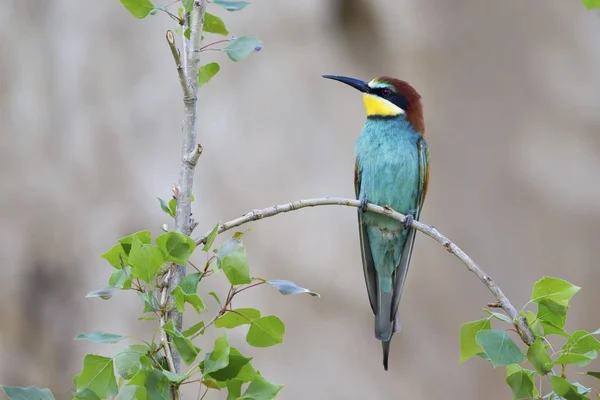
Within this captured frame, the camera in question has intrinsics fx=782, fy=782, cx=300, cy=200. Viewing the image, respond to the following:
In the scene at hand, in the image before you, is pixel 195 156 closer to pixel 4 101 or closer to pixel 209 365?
pixel 209 365

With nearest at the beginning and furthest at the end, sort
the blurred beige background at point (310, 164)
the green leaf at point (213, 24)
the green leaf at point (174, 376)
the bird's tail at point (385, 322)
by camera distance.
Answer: the green leaf at point (174, 376), the green leaf at point (213, 24), the bird's tail at point (385, 322), the blurred beige background at point (310, 164)

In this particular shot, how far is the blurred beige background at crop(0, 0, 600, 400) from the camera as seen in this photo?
2.38m

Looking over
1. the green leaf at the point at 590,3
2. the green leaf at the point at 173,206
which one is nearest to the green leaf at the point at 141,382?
the green leaf at the point at 173,206

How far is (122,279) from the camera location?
0.71m

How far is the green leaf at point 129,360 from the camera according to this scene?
66 centimetres

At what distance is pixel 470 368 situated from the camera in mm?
2725

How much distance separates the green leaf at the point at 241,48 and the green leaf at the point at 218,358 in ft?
0.97

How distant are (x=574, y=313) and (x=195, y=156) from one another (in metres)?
2.29

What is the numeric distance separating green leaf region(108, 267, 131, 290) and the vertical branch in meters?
0.04

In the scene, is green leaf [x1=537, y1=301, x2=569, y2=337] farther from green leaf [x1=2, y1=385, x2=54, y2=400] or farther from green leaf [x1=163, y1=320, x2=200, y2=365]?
green leaf [x1=2, y1=385, x2=54, y2=400]

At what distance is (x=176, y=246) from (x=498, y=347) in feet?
0.98

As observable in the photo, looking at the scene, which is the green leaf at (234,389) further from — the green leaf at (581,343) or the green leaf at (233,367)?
the green leaf at (581,343)

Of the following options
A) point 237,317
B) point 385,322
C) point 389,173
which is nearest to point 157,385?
point 237,317

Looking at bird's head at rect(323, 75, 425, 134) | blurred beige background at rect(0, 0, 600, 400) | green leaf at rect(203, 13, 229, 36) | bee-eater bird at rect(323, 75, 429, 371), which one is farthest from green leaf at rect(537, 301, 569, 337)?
blurred beige background at rect(0, 0, 600, 400)
